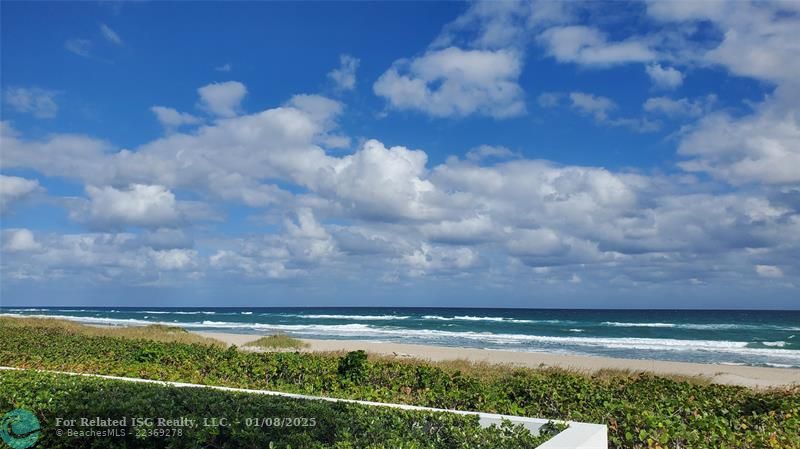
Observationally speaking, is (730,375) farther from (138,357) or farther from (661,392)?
(138,357)

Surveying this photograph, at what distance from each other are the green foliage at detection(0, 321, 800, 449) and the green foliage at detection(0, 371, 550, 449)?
1750mm

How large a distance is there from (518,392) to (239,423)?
16.2 feet

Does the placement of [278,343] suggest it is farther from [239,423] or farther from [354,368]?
[239,423]

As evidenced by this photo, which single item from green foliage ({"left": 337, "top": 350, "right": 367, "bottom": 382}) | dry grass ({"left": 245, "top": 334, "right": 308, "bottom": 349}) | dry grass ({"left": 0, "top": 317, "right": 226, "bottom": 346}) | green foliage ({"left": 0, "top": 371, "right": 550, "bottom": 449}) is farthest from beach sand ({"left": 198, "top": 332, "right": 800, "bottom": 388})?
green foliage ({"left": 0, "top": 371, "right": 550, "bottom": 449})

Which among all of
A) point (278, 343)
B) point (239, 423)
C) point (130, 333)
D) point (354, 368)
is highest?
point (239, 423)

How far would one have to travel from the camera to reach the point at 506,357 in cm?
2609

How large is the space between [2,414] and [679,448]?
7600 mm

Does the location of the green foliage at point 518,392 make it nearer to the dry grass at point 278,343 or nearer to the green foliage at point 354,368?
the green foliage at point 354,368

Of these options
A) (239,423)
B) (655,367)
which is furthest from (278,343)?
(239,423)

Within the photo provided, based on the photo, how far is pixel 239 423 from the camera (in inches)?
238

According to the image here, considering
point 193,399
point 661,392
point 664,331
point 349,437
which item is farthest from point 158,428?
point 664,331

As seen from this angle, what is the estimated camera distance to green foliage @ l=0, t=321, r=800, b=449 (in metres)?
6.68

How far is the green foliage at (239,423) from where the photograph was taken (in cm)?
563

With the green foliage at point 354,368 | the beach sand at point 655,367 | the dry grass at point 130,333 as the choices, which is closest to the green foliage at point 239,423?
the green foliage at point 354,368
